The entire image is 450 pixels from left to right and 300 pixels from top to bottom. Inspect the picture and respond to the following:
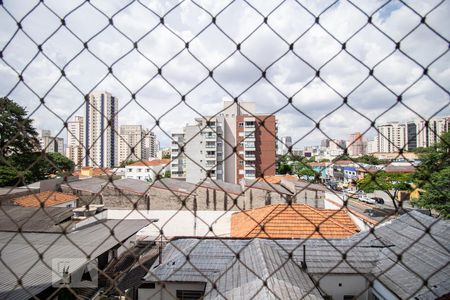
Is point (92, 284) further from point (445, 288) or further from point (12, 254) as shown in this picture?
point (445, 288)

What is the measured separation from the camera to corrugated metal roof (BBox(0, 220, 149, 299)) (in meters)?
2.46

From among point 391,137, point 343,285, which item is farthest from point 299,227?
point 391,137

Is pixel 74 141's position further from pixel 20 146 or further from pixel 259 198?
pixel 259 198

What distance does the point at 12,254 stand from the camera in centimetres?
371

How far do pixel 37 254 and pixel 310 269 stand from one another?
2.95 metres

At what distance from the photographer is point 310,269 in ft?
12.2

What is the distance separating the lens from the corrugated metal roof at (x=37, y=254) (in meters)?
2.46

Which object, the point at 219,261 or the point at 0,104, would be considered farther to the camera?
the point at 219,261

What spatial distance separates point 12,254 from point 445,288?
14.7ft

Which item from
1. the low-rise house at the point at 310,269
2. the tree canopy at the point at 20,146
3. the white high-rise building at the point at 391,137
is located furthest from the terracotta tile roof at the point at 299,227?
the tree canopy at the point at 20,146

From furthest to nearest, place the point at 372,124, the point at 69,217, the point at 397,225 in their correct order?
1. the point at 69,217
2. the point at 397,225
3. the point at 372,124

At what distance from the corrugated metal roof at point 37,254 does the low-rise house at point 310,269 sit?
3.07 ft

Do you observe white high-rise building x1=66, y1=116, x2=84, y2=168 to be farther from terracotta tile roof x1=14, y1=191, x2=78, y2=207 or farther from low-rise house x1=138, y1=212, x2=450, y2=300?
terracotta tile roof x1=14, y1=191, x2=78, y2=207

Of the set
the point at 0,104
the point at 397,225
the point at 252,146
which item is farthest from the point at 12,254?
the point at 252,146
